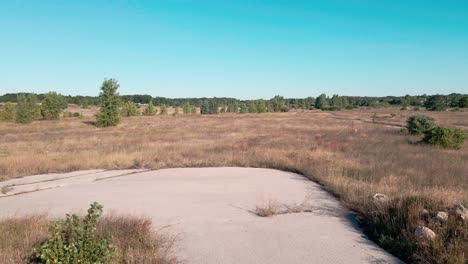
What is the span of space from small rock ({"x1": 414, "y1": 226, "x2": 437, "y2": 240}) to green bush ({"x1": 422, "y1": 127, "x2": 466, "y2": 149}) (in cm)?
1468

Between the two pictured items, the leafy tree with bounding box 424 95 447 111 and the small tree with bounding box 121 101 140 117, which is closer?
the small tree with bounding box 121 101 140 117

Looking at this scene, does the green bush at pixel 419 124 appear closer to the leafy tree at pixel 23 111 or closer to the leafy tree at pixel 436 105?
the leafy tree at pixel 23 111

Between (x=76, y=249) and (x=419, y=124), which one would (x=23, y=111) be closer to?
(x=419, y=124)

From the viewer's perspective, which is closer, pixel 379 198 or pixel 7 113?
pixel 379 198

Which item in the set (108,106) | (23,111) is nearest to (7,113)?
(23,111)

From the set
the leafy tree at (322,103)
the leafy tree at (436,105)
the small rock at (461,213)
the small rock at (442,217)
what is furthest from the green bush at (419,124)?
the leafy tree at (322,103)

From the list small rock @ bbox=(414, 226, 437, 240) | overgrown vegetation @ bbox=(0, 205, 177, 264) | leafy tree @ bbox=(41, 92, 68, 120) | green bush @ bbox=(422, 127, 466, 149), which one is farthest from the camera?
leafy tree @ bbox=(41, 92, 68, 120)

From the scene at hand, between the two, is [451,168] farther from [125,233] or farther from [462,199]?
[125,233]

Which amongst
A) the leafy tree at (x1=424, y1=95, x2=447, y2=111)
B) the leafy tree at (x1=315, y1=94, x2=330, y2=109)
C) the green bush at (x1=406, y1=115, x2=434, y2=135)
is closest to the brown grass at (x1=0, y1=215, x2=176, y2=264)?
the green bush at (x1=406, y1=115, x2=434, y2=135)

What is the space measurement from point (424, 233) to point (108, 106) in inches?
1720

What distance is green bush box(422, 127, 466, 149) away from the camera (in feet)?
58.2

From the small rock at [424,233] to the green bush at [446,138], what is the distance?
14.7m

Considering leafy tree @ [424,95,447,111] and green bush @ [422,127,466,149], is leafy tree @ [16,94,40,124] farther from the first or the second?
leafy tree @ [424,95,447,111]

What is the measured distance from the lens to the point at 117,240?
5492 mm
